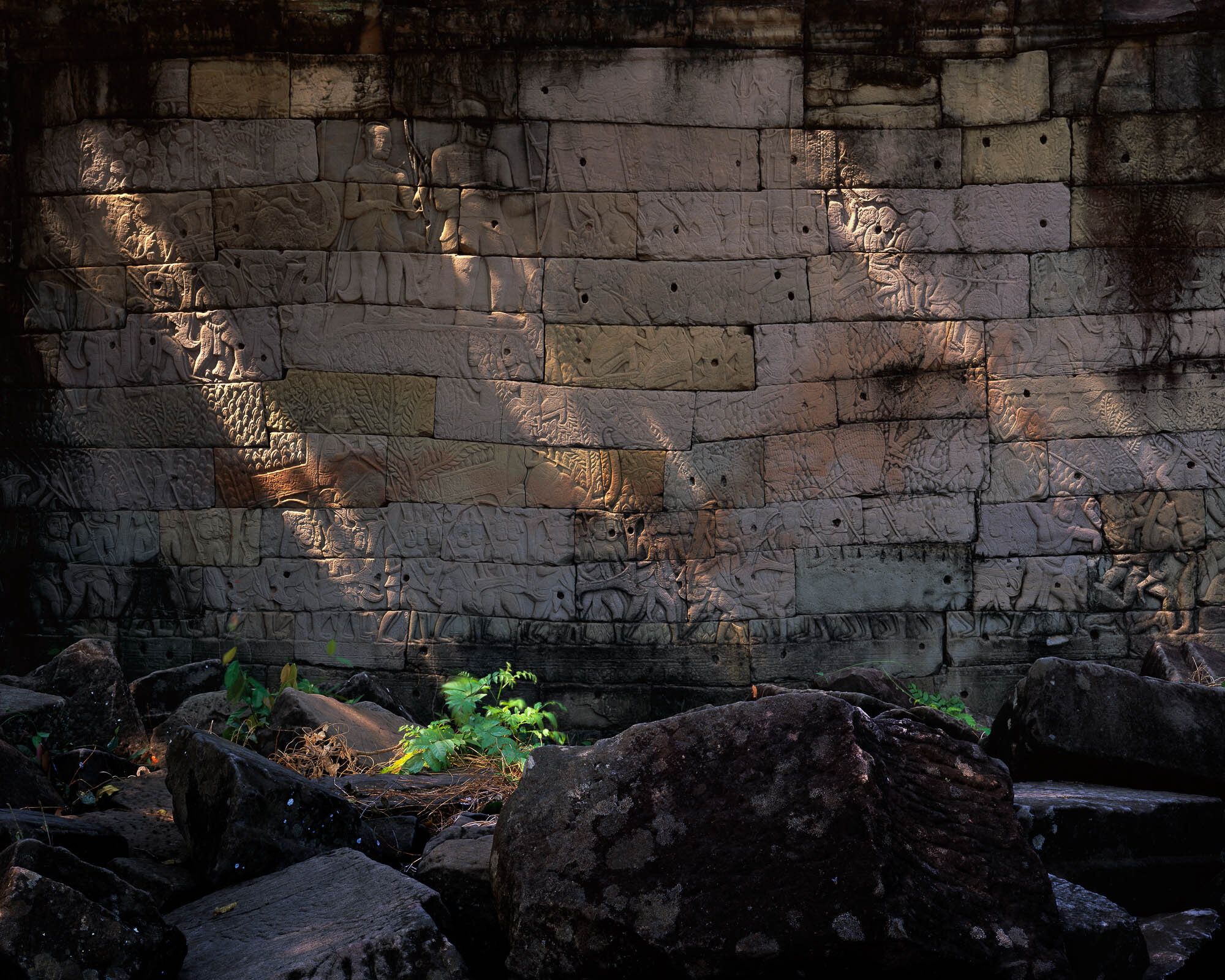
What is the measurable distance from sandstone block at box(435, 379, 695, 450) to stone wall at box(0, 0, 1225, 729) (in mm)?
19

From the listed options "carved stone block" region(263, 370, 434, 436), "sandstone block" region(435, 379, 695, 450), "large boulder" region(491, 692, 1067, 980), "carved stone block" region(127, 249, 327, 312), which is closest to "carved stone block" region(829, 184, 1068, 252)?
"sandstone block" region(435, 379, 695, 450)

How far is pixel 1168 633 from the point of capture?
217 inches

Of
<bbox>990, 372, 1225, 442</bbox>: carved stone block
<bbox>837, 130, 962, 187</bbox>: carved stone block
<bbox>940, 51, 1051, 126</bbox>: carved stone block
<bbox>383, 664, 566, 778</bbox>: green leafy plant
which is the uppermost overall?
<bbox>940, 51, 1051, 126</bbox>: carved stone block

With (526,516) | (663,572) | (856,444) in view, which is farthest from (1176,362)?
(526,516)

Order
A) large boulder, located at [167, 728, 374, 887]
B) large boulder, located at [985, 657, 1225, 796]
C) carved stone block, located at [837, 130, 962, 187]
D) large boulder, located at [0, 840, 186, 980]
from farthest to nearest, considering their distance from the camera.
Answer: carved stone block, located at [837, 130, 962, 187] < large boulder, located at [985, 657, 1225, 796] < large boulder, located at [167, 728, 374, 887] < large boulder, located at [0, 840, 186, 980]

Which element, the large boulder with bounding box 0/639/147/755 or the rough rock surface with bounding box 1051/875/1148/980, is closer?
the rough rock surface with bounding box 1051/875/1148/980

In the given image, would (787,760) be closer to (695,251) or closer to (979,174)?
(695,251)

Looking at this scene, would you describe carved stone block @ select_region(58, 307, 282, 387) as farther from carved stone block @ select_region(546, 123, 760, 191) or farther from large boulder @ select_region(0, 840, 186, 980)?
large boulder @ select_region(0, 840, 186, 980)

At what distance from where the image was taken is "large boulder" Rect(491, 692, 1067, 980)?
195 centimetres

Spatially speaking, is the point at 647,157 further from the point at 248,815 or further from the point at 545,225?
the point at 248,815

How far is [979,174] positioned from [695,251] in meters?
1.82

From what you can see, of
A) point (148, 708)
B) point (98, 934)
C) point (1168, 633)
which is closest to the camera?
point (98, 934)

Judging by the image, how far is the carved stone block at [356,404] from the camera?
5609 mm

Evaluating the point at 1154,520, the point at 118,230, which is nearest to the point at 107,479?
the point at 118,230
